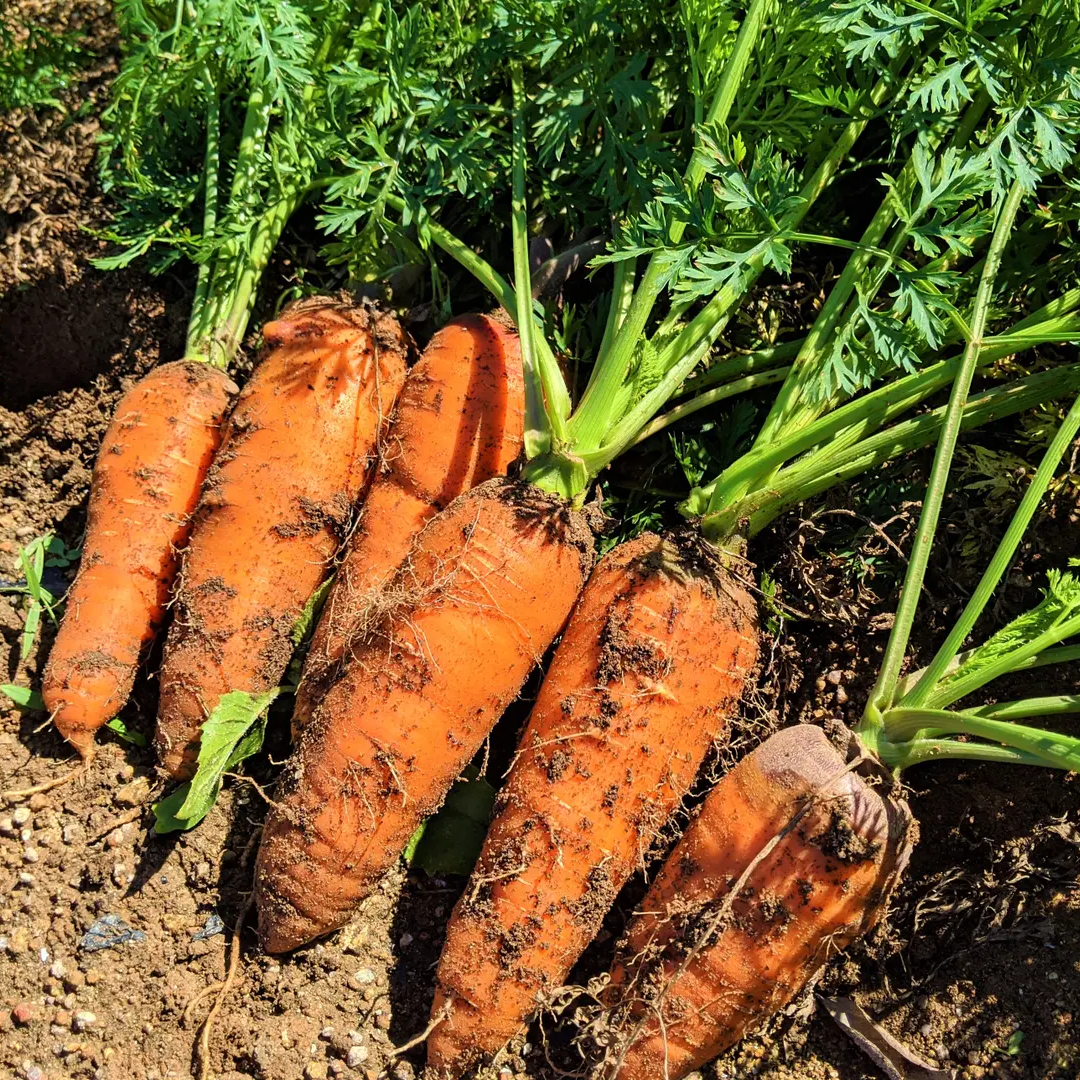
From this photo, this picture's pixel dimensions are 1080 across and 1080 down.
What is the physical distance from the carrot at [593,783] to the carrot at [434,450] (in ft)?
1.71

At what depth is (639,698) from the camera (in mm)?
2404

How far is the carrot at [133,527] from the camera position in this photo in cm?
271

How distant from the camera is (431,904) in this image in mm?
2570

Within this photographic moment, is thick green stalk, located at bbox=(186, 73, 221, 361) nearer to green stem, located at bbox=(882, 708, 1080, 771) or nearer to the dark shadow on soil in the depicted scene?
the dark shadow on soil

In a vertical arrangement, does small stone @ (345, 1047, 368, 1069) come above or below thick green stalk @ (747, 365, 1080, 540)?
below

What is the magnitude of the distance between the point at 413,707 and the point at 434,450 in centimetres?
69

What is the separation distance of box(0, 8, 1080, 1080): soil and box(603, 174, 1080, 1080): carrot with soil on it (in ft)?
0.59

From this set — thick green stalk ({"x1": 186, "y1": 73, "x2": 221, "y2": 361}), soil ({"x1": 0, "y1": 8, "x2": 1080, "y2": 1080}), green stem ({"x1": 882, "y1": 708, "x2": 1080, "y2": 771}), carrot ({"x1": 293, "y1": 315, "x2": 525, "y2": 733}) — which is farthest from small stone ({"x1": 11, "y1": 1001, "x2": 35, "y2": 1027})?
green stem ({"x1": 882, "y1": 708, "x2": 1080, "y2": 771})

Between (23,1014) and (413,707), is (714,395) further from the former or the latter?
(23,1014)

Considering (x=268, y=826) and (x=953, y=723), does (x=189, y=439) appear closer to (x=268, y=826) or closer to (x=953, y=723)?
(x=268, y=826)

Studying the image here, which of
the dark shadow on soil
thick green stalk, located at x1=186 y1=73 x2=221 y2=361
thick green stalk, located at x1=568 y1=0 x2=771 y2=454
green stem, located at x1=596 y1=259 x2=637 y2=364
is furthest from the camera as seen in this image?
the dark shadow on soil

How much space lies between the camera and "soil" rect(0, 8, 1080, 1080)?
235 cm

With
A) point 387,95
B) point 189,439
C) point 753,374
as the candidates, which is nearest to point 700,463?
point 753,374

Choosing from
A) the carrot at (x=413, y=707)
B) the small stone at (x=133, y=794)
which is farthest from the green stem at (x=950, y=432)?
the small stone at (x=133, y=794)
